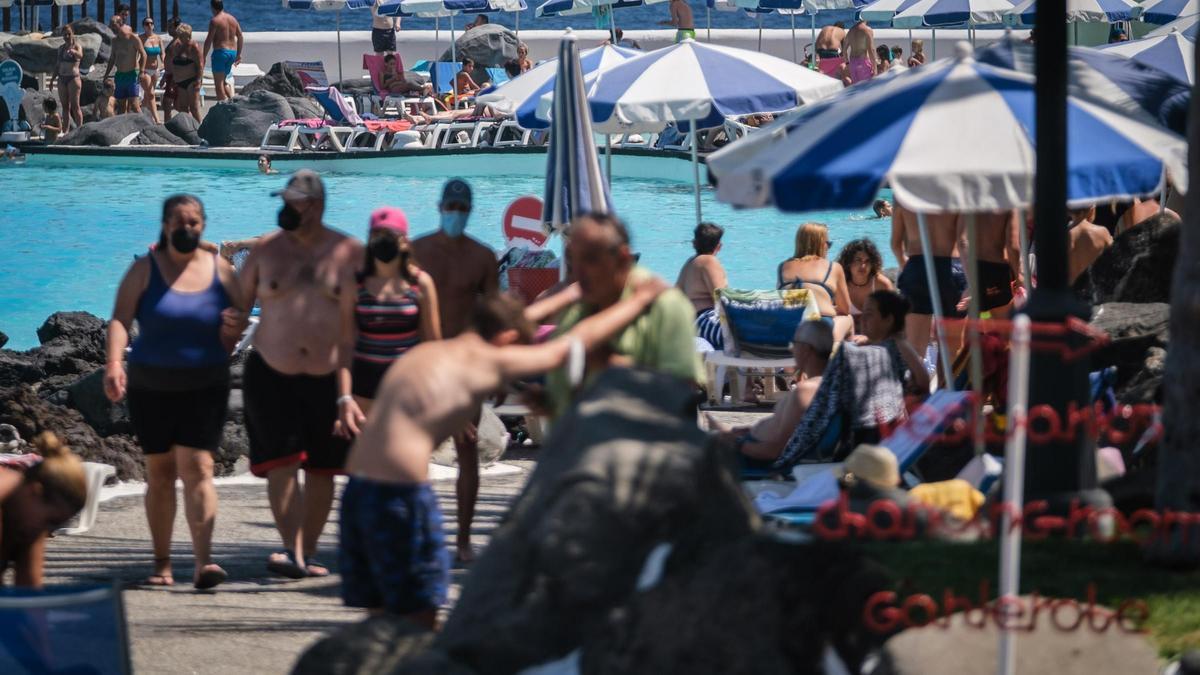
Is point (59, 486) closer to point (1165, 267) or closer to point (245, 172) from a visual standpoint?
point (1165, 267)

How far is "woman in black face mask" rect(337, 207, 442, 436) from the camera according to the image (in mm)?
6168

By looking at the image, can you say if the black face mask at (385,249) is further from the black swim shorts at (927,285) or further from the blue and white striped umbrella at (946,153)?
the black swim shorts at (927,285)

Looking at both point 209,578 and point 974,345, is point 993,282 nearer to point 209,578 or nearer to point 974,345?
point 974,345

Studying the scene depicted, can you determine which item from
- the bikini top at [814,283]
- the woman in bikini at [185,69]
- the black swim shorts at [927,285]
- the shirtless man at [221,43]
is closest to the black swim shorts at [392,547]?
the black swim shorts at [927,285]

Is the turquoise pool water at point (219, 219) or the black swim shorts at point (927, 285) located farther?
the turquoise pool water at point (219, 219)

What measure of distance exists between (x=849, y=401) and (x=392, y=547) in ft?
9.43

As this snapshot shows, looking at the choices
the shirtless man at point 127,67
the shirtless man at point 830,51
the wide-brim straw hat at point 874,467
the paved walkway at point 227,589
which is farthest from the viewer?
the shirtless man at point 830,51

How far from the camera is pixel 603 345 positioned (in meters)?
4.68

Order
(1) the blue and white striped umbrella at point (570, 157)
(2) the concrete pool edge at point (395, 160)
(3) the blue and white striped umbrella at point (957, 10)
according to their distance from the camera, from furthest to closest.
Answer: (2) the concrete pool edge at point (395, 160) < (3) the blue and white striped umbrella at point (957, 10) < (1) the blue and white striped umbrella at point (570, 157)

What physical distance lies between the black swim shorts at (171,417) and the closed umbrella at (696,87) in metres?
4.80

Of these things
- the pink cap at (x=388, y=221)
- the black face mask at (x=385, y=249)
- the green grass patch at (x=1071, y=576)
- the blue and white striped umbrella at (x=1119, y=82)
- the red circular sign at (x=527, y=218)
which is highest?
the blue and white striped umbrella at (x=1119, y=82)

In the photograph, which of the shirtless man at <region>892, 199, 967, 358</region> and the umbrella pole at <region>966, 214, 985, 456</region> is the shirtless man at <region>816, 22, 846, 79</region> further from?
the umbrella pole at <region>966, 214, 985, 456</region>

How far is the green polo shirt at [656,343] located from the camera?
4.79 metres

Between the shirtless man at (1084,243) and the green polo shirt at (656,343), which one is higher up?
the green polo shirt at (656,343)
